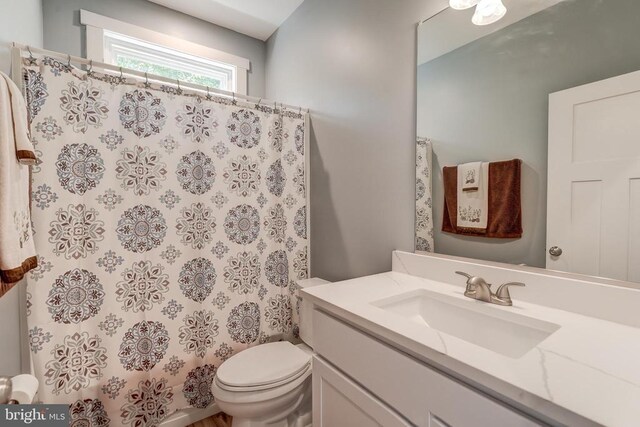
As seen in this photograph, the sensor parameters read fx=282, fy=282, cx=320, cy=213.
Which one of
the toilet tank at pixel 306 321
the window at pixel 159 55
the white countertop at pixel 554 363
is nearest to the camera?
the white countertop at pixel 554 363

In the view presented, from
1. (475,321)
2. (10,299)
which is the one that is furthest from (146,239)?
(475,321)

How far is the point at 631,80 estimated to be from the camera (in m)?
0.79

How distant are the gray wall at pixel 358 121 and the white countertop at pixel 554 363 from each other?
2.20 ft

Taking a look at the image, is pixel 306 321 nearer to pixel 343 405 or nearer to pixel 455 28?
pixel 343 405

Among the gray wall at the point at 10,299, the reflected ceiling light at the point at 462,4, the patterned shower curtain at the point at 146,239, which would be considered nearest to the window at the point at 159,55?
the gray wall at the point at 10,299

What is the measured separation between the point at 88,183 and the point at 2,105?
0.53 meters

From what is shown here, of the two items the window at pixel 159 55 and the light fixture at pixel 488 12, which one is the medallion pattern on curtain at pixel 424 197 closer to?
the light fixture at pixel 488 12

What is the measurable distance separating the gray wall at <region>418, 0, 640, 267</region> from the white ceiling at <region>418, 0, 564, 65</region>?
27mm

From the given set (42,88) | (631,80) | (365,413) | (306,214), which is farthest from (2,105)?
(631,80)

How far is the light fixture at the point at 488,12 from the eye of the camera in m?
1.06

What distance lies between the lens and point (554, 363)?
1.88ft

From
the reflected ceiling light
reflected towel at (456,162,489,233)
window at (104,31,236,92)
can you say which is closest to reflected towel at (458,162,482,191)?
reflected towel at (456,162,489,233)

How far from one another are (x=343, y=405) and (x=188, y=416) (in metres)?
1.14

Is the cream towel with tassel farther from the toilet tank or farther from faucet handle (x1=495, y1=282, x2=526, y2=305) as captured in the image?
faucet handle (x1=495, y1=282, x2=526, y2=305)
